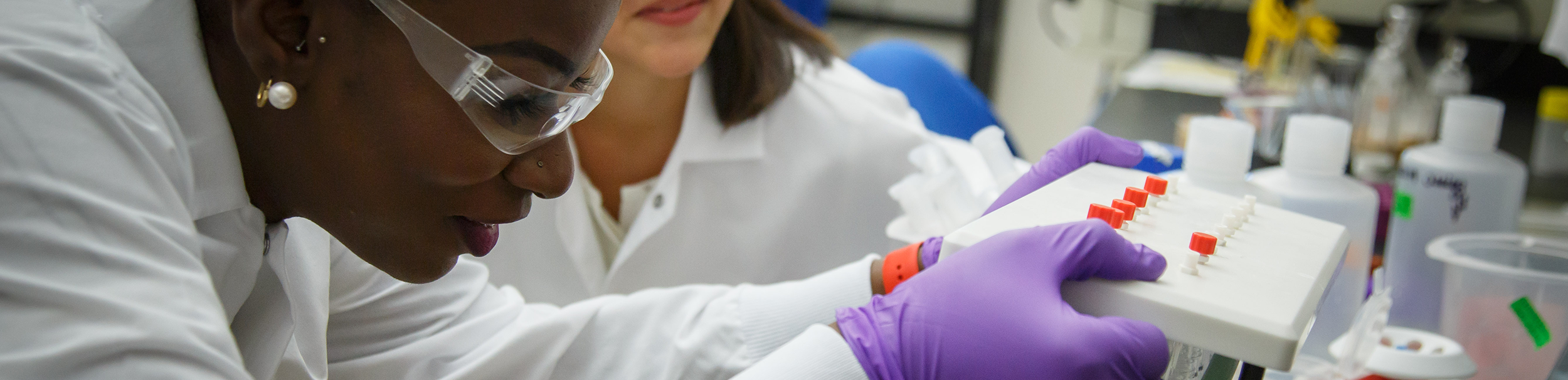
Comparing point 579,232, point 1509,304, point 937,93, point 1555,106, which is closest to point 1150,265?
point 1509,304

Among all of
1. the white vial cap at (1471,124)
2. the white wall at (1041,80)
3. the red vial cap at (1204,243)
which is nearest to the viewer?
the red vial cap at (1204,243)

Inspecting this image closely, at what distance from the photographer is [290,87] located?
592 mm

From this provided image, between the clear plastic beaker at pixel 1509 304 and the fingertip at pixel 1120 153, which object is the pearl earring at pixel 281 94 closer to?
the fingertip at pixel 1120 153

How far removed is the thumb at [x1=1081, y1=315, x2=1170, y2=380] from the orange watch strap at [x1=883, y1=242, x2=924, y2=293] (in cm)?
34

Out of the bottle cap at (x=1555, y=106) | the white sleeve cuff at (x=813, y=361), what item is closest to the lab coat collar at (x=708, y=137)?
the white sleeve cuff at (x=813, y=361)

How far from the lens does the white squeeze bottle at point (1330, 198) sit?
103 centimetres

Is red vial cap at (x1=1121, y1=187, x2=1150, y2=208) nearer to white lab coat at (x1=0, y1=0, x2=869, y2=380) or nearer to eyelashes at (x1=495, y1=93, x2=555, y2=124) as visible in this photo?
white lab coat at (x1=0, y1=0, x2=869, y2=380)

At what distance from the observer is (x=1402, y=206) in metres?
1.20

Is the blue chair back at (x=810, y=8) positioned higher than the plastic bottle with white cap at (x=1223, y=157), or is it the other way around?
the plastic bottle with white cap at (x=1223, y=157)

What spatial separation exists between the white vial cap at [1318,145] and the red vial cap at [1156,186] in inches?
11.6

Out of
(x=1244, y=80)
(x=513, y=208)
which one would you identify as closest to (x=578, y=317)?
(x=513, y=208)

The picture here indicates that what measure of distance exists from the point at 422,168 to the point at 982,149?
76cm

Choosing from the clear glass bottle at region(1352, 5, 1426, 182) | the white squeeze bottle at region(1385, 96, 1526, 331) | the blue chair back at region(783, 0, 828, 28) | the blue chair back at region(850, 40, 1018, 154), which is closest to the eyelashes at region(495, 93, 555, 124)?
the white squeeze bottle at region(1385, 96, 1526, 331)

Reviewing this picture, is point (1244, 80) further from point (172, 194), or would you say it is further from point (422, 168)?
point (172, 194)
